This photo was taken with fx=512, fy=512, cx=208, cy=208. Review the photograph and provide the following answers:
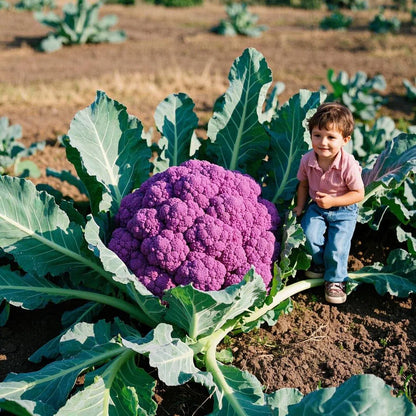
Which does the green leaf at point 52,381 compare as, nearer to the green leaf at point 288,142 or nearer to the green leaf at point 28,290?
the green leaf at point 28,290

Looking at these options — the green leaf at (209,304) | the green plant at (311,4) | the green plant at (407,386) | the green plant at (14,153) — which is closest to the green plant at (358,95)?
the green plant at (14,153)

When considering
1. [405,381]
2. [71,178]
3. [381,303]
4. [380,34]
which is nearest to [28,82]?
[71,178]

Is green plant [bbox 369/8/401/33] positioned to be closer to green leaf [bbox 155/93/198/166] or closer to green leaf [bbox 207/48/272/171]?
green leaf [bbox 207/48/272/171]

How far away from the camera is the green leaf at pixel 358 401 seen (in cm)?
230

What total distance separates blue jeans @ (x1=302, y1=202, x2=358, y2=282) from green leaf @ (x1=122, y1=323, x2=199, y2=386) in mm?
1329

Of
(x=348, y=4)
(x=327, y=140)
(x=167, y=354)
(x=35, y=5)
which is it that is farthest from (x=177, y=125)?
(x=348, y=4)

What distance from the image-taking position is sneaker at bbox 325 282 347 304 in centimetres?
378

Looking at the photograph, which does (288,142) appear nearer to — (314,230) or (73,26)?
(314,230)

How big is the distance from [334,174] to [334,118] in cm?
45

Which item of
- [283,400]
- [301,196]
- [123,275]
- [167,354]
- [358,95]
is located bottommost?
[283,400]

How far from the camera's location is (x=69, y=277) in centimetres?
375

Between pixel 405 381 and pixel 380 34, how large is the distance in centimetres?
1346

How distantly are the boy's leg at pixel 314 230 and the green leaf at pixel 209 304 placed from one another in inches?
29.6

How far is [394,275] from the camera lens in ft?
12.8
